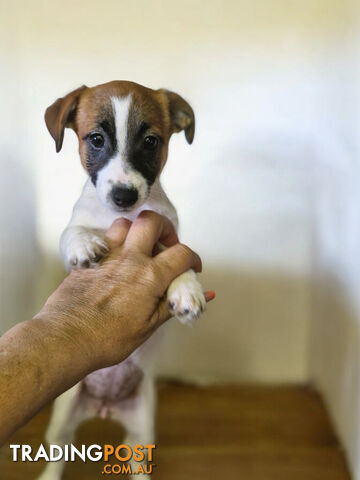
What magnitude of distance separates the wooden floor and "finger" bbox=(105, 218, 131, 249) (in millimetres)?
463

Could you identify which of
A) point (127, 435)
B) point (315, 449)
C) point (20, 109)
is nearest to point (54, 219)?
point (20, 109)

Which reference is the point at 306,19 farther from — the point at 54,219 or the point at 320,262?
the point at 54,219

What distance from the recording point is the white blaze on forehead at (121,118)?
43.1 inches

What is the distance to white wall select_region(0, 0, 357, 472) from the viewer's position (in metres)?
1.35

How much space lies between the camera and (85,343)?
2.97 feet

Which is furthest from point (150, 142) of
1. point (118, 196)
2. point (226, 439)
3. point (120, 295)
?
point (226, 439)

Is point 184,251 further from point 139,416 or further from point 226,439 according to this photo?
point 226,439

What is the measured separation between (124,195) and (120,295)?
0.63ft

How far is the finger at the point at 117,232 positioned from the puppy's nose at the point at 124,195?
9 centimetres

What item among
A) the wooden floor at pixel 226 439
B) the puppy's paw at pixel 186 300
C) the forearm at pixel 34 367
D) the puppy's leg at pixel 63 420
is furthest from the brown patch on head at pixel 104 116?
the wooden floor at pixel 226 439

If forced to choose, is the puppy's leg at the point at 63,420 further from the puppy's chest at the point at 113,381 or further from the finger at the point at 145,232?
the finger at the point at 145,232

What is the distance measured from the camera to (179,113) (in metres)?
1.24

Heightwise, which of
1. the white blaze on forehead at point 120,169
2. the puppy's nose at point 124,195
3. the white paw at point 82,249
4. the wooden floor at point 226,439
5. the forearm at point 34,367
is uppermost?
the white blaze on forehead at point 120,169

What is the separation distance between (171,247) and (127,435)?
52cm
